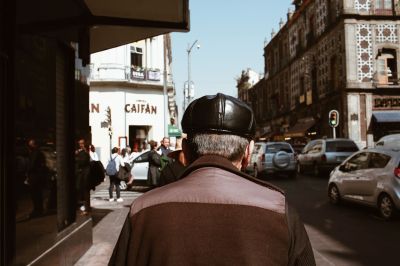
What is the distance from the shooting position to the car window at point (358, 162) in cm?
1074

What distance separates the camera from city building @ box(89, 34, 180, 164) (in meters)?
29.2

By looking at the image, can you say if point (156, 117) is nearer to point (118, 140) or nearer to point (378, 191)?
point (118, 140)

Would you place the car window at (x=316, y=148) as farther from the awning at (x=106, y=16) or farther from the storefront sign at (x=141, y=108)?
the awning at (x=106, y=16)

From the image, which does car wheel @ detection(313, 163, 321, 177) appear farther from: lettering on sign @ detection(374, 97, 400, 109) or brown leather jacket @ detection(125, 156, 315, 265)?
brown leather jacket @ detection(125, 156, 315, 265)

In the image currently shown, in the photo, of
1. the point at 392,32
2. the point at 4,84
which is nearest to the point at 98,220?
the point at 4,84

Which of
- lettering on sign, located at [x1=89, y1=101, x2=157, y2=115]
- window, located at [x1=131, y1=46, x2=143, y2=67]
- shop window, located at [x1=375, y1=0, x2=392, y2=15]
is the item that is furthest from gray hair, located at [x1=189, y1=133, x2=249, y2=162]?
shop window, located at [x1=375, y1=0, x2=392, y2=15]

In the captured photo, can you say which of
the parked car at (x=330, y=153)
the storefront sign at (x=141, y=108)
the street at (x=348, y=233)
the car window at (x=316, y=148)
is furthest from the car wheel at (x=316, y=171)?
the storefront sign at (x=141, y=108)

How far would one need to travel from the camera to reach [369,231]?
328 inches

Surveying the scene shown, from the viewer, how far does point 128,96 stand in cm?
2981

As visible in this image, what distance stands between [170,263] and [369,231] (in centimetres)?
767

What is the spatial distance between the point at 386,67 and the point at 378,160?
24618mm

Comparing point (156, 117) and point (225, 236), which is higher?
point (156, 117)

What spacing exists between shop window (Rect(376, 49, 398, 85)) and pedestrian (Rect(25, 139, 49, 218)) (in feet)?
100

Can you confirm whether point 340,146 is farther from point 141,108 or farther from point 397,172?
point 141,108
